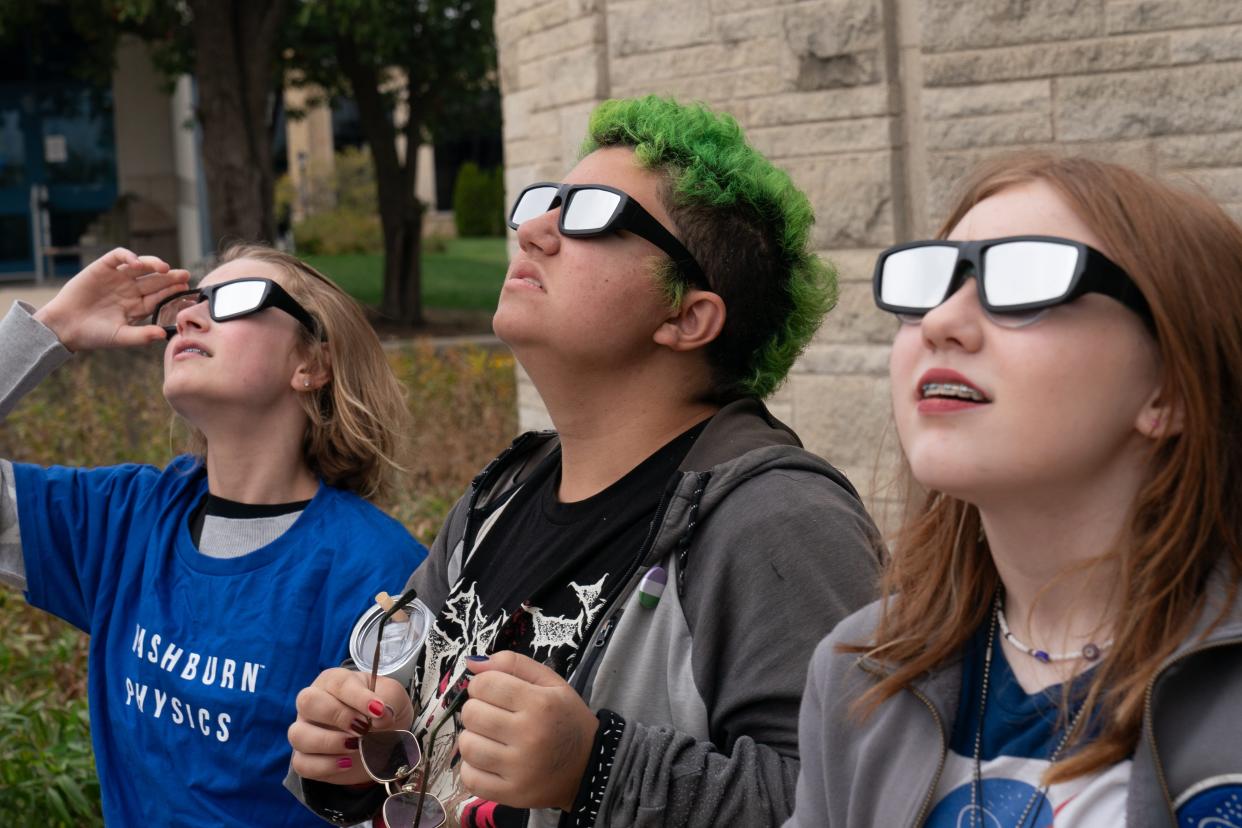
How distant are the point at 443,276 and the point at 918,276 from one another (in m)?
25.1

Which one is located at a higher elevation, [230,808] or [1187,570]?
[1187,570]

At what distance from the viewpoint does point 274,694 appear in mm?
2596

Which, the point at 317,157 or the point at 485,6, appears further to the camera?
the point at 317,157

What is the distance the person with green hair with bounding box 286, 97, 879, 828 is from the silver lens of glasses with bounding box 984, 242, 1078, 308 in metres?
0.56

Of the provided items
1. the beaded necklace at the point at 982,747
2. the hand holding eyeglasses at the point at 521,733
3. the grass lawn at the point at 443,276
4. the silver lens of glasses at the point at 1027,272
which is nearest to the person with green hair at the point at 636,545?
the hand holding eyeglasses at the point at 521,733

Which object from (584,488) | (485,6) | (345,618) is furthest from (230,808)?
(485,6)

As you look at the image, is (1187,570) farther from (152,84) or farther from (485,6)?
(152,84)

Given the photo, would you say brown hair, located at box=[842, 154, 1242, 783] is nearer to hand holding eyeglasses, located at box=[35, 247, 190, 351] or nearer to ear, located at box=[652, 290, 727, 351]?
ear, located at box=[652, 290, 727, 351]

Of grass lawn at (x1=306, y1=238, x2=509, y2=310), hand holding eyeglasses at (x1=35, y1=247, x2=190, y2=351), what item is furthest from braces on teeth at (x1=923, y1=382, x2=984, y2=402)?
grass lawn at (x1=306, y1=238, x2=509, y2=310)

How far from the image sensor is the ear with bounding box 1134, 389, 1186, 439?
4.86 feet

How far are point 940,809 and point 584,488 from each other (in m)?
0.89

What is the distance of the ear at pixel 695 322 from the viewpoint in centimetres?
227

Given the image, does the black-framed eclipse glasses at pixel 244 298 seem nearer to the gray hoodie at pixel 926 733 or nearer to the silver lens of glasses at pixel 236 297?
the silver lens of glasses at pixel 236 297

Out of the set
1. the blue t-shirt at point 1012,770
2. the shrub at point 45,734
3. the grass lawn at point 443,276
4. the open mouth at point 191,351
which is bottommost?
the shrub at point 45,734
